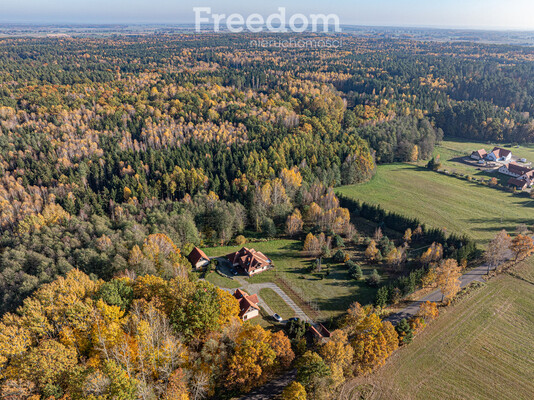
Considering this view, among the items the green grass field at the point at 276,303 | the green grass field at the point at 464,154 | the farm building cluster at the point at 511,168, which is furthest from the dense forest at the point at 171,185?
the farm building cluster at the point at 511,168

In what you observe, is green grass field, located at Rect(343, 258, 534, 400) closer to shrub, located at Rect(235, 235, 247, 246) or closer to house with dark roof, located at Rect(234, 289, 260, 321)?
house with dark roof, located at Rect(234, 289, 260, 321)

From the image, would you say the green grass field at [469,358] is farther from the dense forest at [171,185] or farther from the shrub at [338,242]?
the shrub at [338,242]

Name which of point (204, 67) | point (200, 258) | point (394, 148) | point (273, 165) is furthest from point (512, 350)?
point (204, 67)

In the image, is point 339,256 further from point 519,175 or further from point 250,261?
point 519,175

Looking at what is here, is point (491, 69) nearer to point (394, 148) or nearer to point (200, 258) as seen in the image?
point (394, 148)

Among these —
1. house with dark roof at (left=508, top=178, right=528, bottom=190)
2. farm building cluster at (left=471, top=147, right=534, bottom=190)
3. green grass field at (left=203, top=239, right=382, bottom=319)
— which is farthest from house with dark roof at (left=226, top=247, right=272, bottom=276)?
farm building cluster at (left=471, top=147, right=534, bottom=190)

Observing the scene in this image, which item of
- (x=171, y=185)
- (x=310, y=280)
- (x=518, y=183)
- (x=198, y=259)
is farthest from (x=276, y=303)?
(x=518, y=183)
